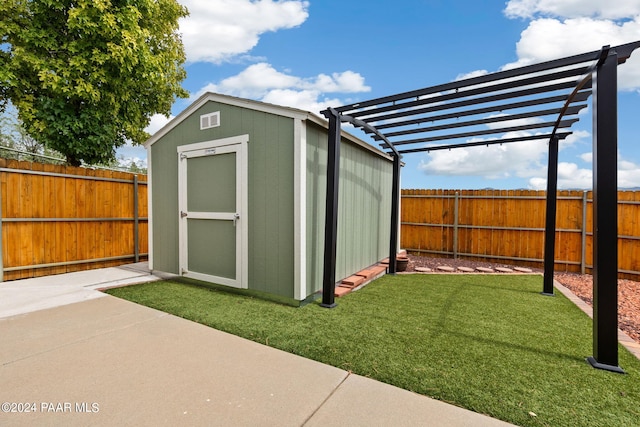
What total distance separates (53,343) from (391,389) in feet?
8.80

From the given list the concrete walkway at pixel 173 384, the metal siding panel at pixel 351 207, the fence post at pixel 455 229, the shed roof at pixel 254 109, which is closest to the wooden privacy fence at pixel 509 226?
the fence post at pixel 455 229

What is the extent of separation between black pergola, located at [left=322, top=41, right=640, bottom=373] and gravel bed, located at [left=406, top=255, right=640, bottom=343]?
0.79 metres

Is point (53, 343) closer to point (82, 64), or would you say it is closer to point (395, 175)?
point (395, 175)

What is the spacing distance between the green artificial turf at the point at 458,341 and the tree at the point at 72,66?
4.11 meters

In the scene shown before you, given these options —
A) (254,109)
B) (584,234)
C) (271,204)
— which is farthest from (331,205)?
(584,234)

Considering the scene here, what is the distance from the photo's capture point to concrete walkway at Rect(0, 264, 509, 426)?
1.55m

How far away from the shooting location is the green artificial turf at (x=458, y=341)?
67.4 inches

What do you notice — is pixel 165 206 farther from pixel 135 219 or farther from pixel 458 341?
pixel 458 341

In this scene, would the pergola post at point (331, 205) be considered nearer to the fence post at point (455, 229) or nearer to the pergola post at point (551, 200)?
the pergola post at point (551, 200)

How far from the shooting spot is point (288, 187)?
11.2 ft

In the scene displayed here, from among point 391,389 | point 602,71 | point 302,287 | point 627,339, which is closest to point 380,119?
A: point 602,71

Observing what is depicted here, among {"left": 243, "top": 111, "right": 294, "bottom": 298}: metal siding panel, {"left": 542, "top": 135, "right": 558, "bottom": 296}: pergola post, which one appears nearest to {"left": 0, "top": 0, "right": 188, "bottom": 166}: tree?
{"left": 243, "top": 111, "right": 294, "bottom": 298}: metal siding panel

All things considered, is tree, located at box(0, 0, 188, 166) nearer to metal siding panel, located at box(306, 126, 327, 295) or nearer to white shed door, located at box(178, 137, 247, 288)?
white shed door, located at box(178, 137, 247, 288)

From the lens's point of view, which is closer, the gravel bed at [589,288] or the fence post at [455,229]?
the gravel bed at [589,288]
